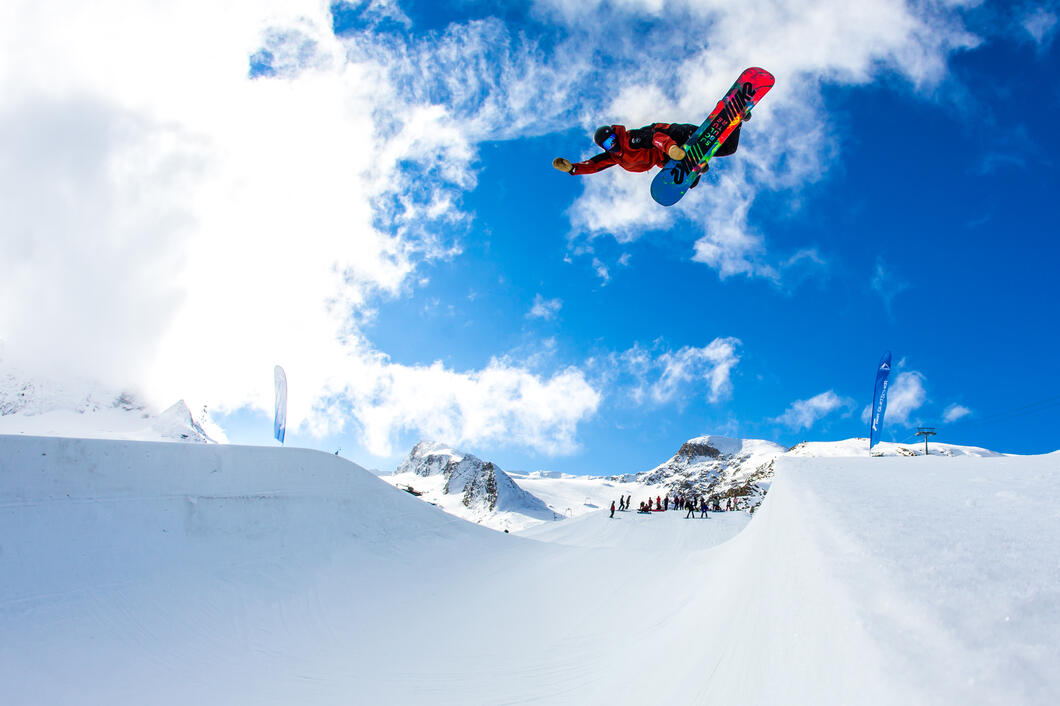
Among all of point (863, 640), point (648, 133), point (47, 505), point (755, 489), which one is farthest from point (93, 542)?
point (755, 489)

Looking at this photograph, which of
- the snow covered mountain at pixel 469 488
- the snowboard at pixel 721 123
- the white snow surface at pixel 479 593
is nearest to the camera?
the white snow surface at pixel 479 593

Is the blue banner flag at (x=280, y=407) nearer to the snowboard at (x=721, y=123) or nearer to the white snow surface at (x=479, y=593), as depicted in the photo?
the white snow surface at (x=479, y=593)

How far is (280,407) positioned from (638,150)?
1661 centimetres

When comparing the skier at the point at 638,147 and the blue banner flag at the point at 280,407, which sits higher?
the skier at the point at 638,147

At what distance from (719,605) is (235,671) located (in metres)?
5.90

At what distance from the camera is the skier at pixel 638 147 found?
6766mm

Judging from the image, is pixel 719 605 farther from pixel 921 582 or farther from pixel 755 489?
pixel 755 489

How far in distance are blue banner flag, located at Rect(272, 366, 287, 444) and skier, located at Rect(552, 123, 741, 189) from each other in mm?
15524

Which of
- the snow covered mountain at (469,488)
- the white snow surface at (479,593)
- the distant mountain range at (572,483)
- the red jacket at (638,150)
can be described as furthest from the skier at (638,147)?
the snow covered mountain at (469,488)

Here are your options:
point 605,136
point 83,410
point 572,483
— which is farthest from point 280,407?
point 83,410

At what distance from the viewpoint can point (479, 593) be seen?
9.61 meters

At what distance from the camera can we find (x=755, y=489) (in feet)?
147

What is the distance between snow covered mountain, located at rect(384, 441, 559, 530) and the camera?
9762 cm

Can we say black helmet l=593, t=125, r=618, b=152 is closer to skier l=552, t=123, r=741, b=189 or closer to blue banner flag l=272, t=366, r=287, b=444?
skier l=552, t=123, r=741, b=189
